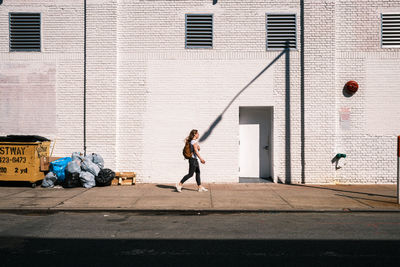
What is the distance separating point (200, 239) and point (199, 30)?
27.0ft

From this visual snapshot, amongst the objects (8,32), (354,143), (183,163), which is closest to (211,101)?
(183,163)

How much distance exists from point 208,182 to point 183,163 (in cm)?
107

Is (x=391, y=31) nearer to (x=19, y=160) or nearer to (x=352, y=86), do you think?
(x=352, y=86)

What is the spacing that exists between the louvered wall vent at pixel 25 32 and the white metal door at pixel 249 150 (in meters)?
7.76

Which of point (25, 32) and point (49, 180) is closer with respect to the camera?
point (49, 180)

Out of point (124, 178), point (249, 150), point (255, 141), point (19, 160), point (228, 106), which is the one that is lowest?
point (124, 178)

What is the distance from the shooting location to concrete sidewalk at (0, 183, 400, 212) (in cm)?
817

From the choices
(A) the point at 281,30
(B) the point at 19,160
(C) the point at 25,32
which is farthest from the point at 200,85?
(C) the point at 25,32

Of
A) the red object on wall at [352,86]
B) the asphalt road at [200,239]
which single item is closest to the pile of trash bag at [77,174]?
the asphalt road at [200,239]

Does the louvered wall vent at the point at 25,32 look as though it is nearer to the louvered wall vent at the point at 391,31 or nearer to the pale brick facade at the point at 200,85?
the pale brick facade at the point at 200,85

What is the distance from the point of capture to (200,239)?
5.82 m

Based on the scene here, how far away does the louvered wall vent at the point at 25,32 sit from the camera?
40.0ft
